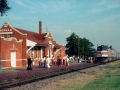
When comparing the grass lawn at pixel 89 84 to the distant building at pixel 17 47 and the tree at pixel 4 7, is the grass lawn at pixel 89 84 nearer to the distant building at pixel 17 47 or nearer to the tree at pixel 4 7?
the tree at pixel 4 7

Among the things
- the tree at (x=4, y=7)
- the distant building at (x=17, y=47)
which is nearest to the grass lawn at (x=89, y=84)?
the tree at (x=4, y=7)

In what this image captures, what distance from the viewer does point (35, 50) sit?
136ft

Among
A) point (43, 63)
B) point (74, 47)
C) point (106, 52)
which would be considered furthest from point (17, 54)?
point (74, 47)

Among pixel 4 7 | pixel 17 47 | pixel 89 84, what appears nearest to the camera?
pixel 89 84

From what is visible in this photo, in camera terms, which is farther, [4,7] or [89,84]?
[4,7]

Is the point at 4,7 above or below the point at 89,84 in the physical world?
above

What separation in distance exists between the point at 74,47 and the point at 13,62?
45293 mm

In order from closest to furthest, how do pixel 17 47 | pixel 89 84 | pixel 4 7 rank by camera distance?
pixel 89 84
pixel 4 7
pixel 17 47

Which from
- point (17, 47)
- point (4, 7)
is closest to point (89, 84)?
point (4, 7)

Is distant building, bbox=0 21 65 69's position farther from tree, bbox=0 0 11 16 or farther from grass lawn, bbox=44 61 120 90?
grass lawn, bbox=44 61 120 90

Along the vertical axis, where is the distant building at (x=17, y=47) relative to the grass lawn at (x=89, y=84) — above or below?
above

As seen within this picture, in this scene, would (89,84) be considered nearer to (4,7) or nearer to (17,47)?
(4,7)

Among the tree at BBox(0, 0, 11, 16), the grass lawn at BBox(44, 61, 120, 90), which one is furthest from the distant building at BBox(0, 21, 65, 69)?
the grass lawn at BBox(44, 61, 120, 90)

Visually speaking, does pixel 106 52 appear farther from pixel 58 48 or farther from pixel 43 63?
pixel 43 63
